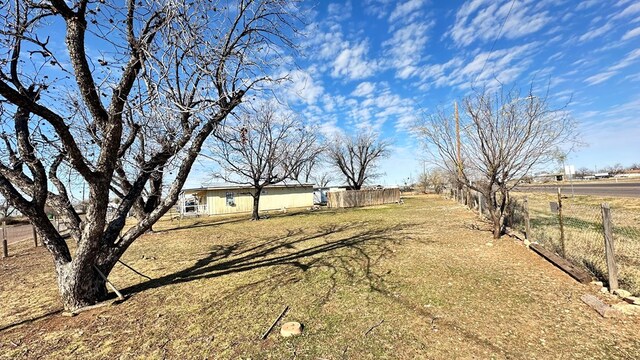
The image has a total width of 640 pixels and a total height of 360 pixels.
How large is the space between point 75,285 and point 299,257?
404cm

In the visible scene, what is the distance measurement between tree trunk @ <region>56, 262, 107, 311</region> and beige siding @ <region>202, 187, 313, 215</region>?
20113 millimetres

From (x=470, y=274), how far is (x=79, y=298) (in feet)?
20.0

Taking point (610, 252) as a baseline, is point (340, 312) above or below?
below

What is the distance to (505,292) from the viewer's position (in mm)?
4051

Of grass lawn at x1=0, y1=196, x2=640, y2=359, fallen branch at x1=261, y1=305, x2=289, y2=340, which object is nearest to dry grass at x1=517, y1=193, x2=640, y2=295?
grass lawn at x1=0, y1=196, x2=640, y2=359

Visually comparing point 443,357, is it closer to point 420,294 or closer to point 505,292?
point 420,294

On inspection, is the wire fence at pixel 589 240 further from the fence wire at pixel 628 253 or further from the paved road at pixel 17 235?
the paved road at pixel 17 235

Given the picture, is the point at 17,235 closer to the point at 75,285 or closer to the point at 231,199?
the point at 231,199

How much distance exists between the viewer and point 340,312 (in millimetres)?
3676

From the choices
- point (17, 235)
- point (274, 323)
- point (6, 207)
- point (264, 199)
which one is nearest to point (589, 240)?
point (274, 323)

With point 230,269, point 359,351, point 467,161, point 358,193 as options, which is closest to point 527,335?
point 359,351

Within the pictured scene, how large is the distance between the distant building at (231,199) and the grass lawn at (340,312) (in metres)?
17.6

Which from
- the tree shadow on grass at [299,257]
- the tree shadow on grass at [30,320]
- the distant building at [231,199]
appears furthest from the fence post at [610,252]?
the distant building at [231,199]

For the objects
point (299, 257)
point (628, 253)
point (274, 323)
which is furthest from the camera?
point (299, 257)
